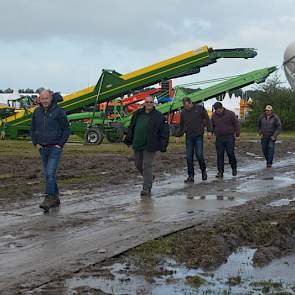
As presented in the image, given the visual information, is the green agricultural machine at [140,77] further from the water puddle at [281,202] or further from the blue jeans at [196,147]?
the water puddle at [281,202]

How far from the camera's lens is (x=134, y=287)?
597 centimetres

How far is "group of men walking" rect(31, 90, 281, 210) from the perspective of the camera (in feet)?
34.3

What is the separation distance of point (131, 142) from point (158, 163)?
259 inches

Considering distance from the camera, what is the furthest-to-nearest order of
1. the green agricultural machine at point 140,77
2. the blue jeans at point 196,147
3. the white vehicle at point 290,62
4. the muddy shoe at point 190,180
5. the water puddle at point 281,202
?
the white vehicle at point 290,62, the green agricultural machine at point 140,77, the blue jeans at point 196,147, the muddy shoe at point 190,180, the water puddle at point 281,202

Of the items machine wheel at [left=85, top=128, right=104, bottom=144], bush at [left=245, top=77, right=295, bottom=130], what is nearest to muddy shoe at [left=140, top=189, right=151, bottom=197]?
machine wheel at [left=85, top=128, right=104, bottom=144]

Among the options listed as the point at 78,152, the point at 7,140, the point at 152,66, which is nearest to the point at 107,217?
the point at 78,152

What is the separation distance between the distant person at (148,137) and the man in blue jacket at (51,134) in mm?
1947

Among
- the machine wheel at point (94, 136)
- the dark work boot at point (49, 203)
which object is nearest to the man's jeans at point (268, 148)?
the dark work boot at point (49, 203)

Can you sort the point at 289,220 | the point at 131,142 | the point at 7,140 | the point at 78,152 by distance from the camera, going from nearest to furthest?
the point at 289,220 < the point at 131,142 < the point at 78,152 < the point at 7,140

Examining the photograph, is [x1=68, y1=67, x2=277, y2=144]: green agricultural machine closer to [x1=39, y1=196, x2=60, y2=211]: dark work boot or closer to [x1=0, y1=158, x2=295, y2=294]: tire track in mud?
[x1=0, y1=158, x2=295, y2=294]: tire track in mud

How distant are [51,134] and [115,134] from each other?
62.1 feet

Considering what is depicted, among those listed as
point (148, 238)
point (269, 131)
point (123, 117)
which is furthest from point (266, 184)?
point (123, 117)

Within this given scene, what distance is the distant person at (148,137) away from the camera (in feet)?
39.6

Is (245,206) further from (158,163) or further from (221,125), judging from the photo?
(158,163)
